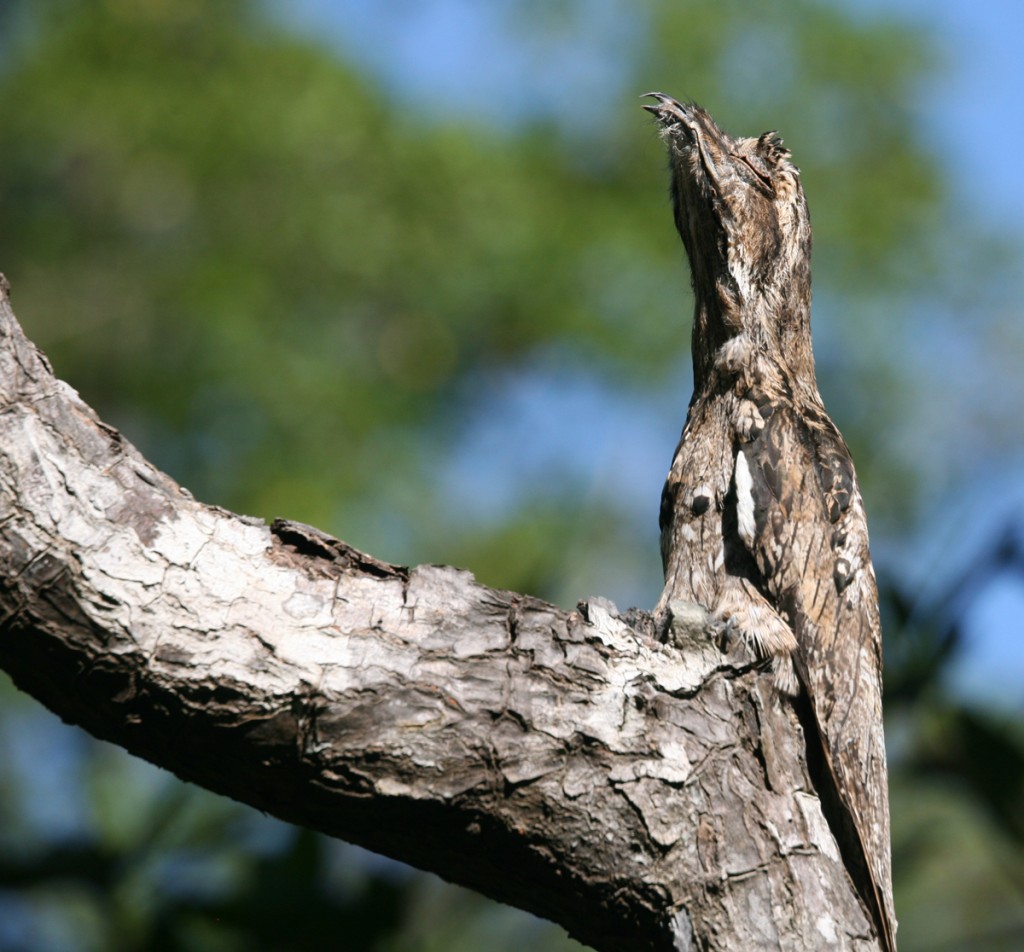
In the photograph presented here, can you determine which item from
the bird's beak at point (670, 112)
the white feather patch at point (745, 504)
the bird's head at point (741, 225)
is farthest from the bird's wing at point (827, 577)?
the bird's beak at point (670, 112)

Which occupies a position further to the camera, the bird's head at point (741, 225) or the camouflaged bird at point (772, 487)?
the bird's head at point (741, 225)

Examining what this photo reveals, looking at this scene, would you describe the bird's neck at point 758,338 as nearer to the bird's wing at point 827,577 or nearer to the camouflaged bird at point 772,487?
the camouflaged bird at point 772,487

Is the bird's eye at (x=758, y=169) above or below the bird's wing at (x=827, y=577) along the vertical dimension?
above

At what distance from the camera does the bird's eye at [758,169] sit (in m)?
4.86

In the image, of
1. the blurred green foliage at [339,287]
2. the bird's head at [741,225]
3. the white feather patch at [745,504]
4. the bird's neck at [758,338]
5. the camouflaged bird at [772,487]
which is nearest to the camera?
the camouflaged bird at [772,487]

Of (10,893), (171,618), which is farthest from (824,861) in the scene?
(10,893)

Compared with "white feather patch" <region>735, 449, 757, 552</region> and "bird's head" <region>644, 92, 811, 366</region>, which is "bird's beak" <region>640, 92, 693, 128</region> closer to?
"bird's head" <region>644, 92, 811, 366</region>

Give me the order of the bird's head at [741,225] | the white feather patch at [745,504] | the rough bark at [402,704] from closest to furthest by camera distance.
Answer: the rough bark at [402,704]
the white feather patch at [745,504]
the bird's head at [741,225]

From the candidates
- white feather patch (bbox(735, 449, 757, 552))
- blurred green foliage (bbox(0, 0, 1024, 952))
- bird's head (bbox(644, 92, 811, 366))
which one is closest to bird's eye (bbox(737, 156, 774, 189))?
bird's head (bbox(644, 92, 811, 366))

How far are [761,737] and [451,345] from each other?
13.7 metres

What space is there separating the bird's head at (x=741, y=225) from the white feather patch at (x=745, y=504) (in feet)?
2.15

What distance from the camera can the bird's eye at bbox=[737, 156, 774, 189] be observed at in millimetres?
4859

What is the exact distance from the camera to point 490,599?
283cm

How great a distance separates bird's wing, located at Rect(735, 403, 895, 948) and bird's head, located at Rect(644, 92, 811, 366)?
473mm
